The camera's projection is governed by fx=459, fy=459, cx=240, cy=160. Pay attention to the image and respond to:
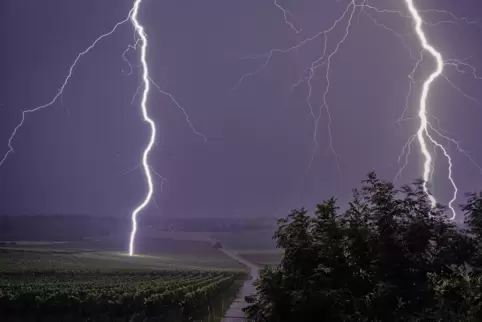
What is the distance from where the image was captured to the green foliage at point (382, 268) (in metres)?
6.32

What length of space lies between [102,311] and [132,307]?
1.15m

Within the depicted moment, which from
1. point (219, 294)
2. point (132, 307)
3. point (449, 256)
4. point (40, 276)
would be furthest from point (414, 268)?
point (40, 276)

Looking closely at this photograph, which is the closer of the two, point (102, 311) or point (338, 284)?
point (338, 284)

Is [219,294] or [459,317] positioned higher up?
[459,317]

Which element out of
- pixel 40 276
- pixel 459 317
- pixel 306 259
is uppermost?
pixel 306 259

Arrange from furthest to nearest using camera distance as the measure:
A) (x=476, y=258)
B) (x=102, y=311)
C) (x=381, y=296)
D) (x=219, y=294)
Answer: (x=219, y=294), (x=102, y=311), (x=381, y=296), (x=476, y=258)

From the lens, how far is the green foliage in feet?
20.7

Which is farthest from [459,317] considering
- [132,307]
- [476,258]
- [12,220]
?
[12,220]

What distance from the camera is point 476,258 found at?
6.20m

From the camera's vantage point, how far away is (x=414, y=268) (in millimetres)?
6750

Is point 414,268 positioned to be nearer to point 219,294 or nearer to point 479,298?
point 479,298

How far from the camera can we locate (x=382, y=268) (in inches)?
273

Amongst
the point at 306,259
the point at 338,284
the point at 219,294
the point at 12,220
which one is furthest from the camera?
the point at 12,220

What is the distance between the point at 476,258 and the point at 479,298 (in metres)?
0.73
